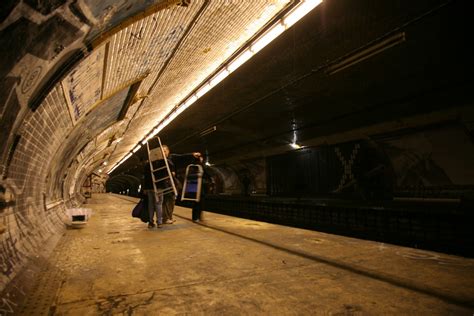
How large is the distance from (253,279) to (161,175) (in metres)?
4.40

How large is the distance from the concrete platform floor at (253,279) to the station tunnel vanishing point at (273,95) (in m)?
0.76

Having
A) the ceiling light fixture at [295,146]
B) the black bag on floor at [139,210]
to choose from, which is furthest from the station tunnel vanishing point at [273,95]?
the black bag on floor at [139,210]

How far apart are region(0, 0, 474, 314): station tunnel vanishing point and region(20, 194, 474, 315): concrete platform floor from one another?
762mm

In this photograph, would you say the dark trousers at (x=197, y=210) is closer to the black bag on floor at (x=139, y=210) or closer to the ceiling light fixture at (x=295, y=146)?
the black bag on floor at (x=139, y=210)

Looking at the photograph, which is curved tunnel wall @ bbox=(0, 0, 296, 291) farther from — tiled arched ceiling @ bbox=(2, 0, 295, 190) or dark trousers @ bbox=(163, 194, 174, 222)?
dark trousers @ bbox=(163, 194, 174, 222)

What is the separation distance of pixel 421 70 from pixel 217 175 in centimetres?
1810

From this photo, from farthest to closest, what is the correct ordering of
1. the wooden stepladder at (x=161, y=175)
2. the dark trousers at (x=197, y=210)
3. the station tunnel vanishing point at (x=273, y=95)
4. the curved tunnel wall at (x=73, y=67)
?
1. the dark trousers at (x=197, y=210)
2. the wooden stepladder at (x=161, y=175)
3. the station tunnel vanishing point at (x=273, y=95)
4. the curved tunnel wall at (x=73, y=67)

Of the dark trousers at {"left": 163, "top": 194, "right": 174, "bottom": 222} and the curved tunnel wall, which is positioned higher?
the curved tunnel wall

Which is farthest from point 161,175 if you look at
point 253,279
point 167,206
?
point 253,279

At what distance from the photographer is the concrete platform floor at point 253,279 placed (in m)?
2.35

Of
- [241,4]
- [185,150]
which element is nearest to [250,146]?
[185,150]

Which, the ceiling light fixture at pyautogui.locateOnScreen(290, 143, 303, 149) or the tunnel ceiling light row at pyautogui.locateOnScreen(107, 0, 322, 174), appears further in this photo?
the ceiling light fixture at pyautogui.locateOnScreen(290, 143, 303, 149)

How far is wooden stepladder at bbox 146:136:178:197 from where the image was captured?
21.6ft

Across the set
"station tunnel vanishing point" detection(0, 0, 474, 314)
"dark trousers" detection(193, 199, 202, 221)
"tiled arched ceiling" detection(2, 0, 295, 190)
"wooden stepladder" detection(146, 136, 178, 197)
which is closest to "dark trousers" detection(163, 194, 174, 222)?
"wooden stepladder" detection(146, 136, 178, 197)
